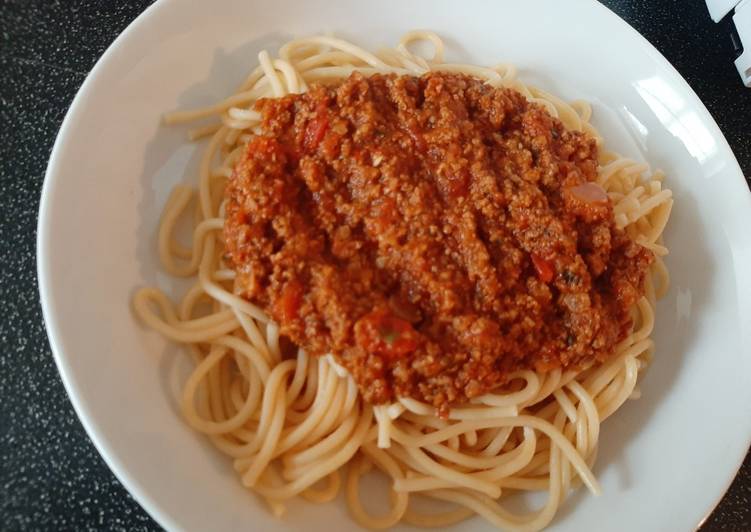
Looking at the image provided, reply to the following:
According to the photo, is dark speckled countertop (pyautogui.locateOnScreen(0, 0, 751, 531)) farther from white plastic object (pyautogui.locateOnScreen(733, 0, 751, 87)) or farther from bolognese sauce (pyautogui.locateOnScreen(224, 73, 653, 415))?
bolognese sauce (pyautogui.locateOnScreen(224, 73, 653, 415))

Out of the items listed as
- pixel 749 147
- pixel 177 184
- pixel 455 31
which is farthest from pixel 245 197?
pixel 749 147

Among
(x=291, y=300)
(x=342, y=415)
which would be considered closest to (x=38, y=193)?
(x=291, y=300)

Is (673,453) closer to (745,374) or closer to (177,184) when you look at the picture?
(745,374)

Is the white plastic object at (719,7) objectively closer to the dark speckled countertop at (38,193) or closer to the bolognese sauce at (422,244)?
the dark speckled countertop at (38,193)

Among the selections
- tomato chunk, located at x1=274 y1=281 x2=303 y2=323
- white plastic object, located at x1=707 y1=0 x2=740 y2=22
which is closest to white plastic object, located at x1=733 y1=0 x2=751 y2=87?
white plastic object, located at x1=707 y1=0 x2=740 y2=22

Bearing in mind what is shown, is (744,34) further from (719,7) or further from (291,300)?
(291,300)

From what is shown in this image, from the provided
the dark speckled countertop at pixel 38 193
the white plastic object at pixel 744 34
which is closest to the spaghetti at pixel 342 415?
the dark speckled countertop at pixel 38 193
